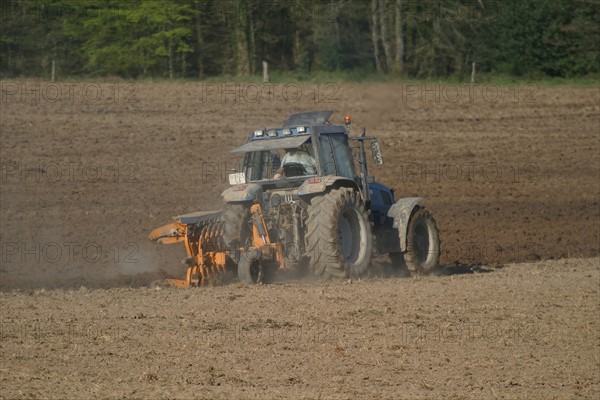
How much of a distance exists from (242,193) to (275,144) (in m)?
0.79

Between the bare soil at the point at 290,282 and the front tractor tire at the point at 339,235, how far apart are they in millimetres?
271

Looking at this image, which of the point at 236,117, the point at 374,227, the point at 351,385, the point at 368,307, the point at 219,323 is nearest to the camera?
the point at 351,385

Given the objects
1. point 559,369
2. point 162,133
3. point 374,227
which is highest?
point 162,133

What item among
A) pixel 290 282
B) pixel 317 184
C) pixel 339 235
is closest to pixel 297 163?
pixel 317 184

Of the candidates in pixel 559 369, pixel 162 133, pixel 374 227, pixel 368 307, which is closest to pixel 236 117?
pixel 162 133

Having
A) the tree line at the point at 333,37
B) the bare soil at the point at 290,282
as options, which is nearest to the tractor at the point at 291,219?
the bare soil at the point at 290,282

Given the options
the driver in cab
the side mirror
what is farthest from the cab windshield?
the side mirror

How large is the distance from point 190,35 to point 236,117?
10255mm

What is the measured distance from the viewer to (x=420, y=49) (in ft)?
112

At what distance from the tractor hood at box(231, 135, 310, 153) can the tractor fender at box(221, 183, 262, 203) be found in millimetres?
475

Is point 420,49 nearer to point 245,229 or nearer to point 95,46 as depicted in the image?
point 95,46

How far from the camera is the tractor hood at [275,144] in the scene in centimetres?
1245

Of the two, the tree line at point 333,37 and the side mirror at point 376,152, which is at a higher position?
the tree line at point 333,37

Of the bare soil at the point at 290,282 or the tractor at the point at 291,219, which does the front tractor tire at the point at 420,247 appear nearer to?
the tractor at the point at 291,219
